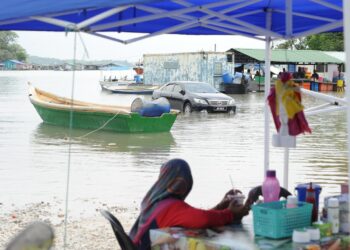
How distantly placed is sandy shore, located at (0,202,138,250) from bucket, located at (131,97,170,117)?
27.8ft

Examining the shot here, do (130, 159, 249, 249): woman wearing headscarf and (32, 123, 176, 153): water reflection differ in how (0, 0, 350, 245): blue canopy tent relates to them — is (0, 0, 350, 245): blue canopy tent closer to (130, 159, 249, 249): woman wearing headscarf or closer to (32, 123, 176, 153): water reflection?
(130, 159, 249, 249): woman wearing headscarf

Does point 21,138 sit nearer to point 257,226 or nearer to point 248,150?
point 248,150

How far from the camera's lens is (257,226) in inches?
147

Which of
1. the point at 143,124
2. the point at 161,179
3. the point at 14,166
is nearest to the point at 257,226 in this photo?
the point at 161,179

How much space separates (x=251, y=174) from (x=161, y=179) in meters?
7.30

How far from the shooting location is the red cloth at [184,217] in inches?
148

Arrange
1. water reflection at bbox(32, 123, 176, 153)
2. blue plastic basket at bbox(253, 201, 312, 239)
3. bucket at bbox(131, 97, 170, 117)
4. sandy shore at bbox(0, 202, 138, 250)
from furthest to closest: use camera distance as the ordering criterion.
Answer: bucket at bbox(131, 97, 170, 117)
water reflection at bbox(32, 123, 176, 153)
sandy shore at bbox(0, 202, 138, 250)
blue plastic basket at bbox(253, 201, 312, 239)

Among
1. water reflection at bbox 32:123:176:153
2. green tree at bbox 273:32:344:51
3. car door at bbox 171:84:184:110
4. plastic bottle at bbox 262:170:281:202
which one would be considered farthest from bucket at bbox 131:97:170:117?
green tree at bbox 273:32:344:51

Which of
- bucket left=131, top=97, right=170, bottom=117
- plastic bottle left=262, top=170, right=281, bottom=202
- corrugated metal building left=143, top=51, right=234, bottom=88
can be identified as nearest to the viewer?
plastic bottle left=262, top=170, right=281, bottom=202

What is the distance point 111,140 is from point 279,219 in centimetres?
1254

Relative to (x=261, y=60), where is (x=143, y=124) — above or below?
below

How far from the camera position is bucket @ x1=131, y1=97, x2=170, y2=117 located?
16828 millimetres

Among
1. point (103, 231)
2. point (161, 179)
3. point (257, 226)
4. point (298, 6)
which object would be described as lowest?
point (103, 231)

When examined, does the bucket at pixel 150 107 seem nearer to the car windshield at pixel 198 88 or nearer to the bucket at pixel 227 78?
the car windshield at pixel 198 88
